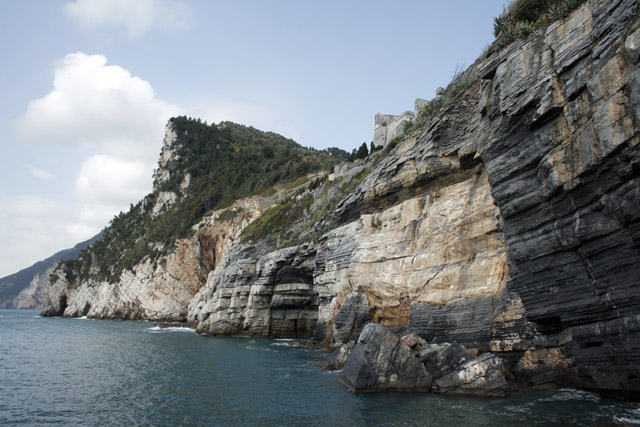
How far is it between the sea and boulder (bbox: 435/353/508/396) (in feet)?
1.85

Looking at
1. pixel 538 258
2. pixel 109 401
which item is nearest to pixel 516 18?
pixel 538 258

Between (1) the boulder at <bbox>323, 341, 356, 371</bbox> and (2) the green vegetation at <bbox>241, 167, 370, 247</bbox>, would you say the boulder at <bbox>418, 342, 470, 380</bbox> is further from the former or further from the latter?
(2) the green vegetation at <bbox>241, 167, 370, 247</bbox>

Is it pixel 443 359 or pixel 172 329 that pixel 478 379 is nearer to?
pixel 443 359

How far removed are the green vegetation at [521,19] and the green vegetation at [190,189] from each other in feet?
188

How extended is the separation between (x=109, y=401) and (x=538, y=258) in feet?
56.3

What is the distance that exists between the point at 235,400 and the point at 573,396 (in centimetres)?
1194

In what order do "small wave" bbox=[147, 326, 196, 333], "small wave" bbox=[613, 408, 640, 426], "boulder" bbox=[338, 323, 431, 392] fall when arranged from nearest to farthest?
1. "small wave" bbox=[613, 408, 640, 426]
2. "boulder" bbox=[338, 323, 431, 392]
3. "small wave" bbox=[147, 326, 196, 333]

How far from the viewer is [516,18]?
19.3 meters

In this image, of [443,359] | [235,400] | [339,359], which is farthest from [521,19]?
[235,400]

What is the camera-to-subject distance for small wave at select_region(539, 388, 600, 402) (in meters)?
13.5

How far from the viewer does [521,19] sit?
19.2m

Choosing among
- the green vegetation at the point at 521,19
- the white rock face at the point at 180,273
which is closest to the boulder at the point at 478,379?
the green vegetation at the point at 521,19

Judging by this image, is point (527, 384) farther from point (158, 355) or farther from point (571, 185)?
point (158, 355)

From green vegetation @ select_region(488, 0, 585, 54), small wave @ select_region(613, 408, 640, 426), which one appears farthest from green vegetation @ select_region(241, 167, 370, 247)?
small wave @ select_region(613, 408, 640, 426)
